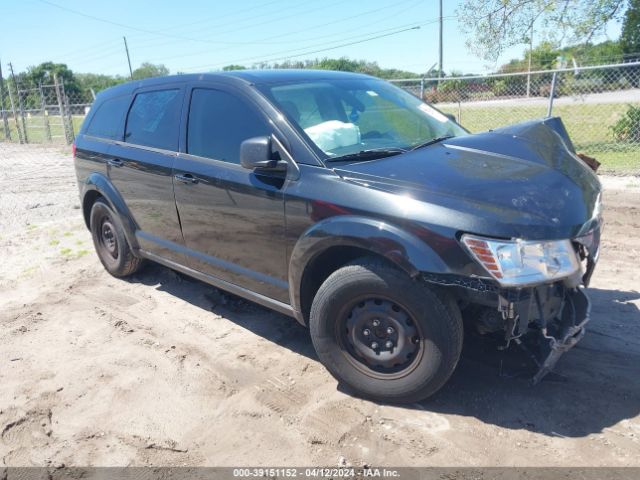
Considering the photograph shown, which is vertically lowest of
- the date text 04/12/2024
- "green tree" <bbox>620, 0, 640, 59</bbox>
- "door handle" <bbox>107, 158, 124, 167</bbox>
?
the date text 04/12/2024

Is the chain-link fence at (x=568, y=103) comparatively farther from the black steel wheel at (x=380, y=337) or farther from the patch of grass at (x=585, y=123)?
the black steel wheel at (x=380, y=337)

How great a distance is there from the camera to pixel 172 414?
3.14m

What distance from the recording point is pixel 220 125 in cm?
378

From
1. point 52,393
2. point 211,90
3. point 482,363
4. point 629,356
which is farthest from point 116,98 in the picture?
point 629,356

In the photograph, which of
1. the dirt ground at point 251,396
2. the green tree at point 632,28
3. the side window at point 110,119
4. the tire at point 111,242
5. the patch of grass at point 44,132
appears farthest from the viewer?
the patch of grass at point 44,132

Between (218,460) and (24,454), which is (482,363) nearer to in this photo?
(218,460)

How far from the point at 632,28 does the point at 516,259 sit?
14697 mm

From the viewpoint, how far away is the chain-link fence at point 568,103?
449 inches

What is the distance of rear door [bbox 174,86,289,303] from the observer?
342 centimetres

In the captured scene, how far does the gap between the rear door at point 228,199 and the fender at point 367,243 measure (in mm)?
218

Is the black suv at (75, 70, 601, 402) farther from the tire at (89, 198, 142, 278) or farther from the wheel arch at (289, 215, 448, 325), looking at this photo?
the tire at (89, 198, 142, 278)

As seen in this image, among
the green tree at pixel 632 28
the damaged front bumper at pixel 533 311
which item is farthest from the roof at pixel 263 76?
the green tree at pixel 632 28

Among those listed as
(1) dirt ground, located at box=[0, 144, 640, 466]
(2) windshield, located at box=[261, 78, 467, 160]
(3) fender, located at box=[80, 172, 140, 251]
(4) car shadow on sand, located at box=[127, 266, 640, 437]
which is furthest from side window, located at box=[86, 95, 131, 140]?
(4) car shadow on sand, located at box=[127, 266, 640, 437]

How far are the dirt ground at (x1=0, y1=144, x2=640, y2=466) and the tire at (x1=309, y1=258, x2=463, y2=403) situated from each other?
0.54ft
